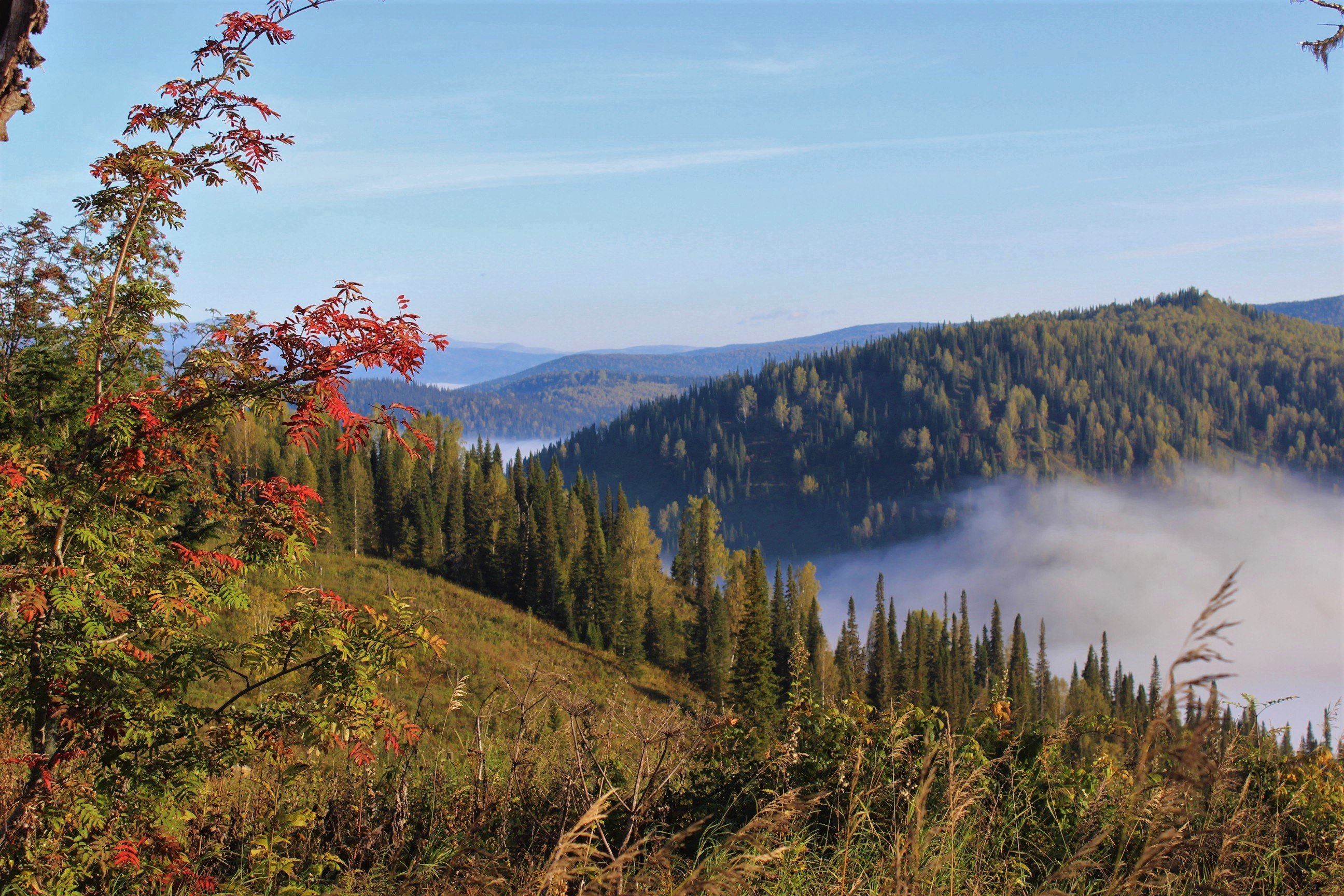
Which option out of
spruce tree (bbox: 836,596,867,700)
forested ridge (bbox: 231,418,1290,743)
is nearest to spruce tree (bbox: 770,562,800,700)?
forested ridge (bbox: 231,418,1290,743)

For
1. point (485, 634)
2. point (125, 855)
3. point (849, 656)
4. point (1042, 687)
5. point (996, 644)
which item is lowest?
point (1042, 687)

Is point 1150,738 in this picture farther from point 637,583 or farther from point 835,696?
point 637,583

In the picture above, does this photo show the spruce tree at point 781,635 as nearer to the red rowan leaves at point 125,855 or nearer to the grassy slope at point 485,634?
the grassy slope at point 485,634

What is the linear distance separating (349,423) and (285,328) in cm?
60

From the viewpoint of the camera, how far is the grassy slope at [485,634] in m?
45.9

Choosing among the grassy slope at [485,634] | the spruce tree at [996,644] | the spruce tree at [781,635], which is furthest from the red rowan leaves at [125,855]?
the spruce tree at [996,644]

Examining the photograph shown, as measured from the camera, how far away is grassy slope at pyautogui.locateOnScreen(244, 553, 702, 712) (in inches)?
1806

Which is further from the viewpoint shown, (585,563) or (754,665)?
(585,563)

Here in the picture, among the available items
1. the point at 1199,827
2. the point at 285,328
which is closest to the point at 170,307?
the point at 285,328

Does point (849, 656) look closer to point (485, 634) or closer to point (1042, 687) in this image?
point (1042, 687)

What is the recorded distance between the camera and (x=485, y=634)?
56000 millimetres

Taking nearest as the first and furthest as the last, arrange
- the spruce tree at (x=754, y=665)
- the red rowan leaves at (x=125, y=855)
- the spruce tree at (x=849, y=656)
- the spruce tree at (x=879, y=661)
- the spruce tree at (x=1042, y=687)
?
1. the red rowan leaves at (x=125, y=855)
2. the spruce tree at (x=754, y=665)
3. the spruce tree at (x=879, y=661)
4. the spruce tree at (x=849, y=656)
5. the spruce tree at (x=1042, y=687)

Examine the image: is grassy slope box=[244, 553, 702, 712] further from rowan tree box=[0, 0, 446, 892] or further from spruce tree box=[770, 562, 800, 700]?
rowan tree box=[0, 0, 446, 892]

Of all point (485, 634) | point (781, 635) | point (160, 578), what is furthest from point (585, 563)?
point (160, 578)
